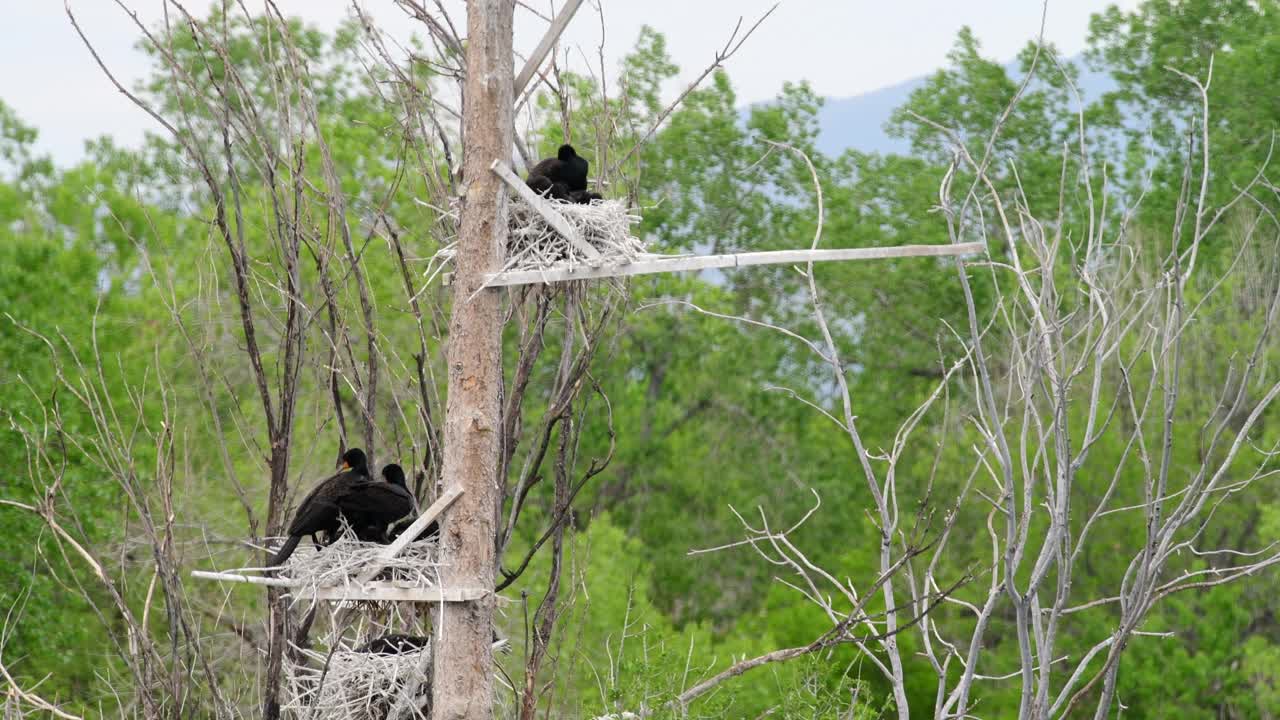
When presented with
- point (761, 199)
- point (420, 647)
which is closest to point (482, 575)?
point (420, 647)

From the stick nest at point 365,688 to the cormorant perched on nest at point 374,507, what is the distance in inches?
26.0

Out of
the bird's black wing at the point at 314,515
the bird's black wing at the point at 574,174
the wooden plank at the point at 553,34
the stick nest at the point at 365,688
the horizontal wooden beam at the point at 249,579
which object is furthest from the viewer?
the bird's black wing at the point at 574,174

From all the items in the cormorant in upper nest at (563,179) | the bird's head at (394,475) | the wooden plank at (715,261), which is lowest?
the bird's head at (394,475)

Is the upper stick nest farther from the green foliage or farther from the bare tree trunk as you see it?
the green foliage

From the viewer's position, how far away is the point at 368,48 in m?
7.11

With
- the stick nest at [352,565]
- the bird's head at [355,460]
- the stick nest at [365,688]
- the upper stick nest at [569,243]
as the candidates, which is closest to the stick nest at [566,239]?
the upper stick nest at [569,243]

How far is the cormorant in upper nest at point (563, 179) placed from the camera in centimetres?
612

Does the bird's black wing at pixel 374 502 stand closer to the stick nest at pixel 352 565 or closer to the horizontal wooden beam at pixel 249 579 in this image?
the stick nest at pixel 352 565

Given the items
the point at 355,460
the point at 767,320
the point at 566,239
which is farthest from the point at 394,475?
the point at 767,320

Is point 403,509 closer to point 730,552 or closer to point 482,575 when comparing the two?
point 482,575

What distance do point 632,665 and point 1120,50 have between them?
30.3 m

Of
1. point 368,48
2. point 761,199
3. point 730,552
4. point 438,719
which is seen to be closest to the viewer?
point 438,719

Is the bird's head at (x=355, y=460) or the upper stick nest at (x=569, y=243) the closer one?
the upper stick nest at (x=569, y=243)

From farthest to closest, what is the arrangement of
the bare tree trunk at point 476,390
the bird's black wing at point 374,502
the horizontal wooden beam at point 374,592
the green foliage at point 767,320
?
the green foliage at point 767,320 < the bare tree trunk at point 476,390 < the bird's black wing at point 374,502 < the horizontal wooden beam at point 374,592
